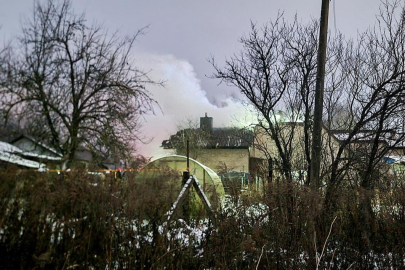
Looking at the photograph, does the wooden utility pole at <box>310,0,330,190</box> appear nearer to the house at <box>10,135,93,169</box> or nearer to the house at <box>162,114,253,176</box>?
the house at <box>10,135,93,169</box>

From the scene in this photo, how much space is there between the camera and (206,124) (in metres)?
31.8

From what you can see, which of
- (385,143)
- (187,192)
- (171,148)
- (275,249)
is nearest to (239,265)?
(275,249)

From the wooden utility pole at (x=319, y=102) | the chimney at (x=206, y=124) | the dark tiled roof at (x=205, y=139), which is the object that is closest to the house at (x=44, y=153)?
the wooden utility pole at (x=319, y=102)

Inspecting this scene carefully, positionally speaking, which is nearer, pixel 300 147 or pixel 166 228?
pixel 166 228

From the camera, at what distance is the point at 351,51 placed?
29.3 ft

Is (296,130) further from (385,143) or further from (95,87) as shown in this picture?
(95,87)

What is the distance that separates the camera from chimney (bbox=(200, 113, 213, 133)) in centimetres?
A: 3155

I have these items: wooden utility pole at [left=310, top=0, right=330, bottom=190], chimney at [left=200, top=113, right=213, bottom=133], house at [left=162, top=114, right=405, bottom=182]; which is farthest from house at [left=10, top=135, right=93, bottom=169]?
chimney at [left=200, top=113, right=213, bottom=133]

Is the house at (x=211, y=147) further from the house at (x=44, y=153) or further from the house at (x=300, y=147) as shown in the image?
the house at (x=44, y=153)

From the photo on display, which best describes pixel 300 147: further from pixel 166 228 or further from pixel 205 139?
pixel 205 139

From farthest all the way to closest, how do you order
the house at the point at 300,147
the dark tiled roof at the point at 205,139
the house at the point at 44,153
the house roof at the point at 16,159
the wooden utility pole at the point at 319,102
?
the dark tiled roof at the point at 205,139 → the house at the point at 300,147 → the wooden utility pole at the point at 319,102 → the house at the point at 44,153 → the house roof at the point at 16,159

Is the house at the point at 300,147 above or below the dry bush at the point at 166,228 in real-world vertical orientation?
above

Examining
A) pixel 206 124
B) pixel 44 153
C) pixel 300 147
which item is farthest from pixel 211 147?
pixel 44 153

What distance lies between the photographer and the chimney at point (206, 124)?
31547 millimetres
